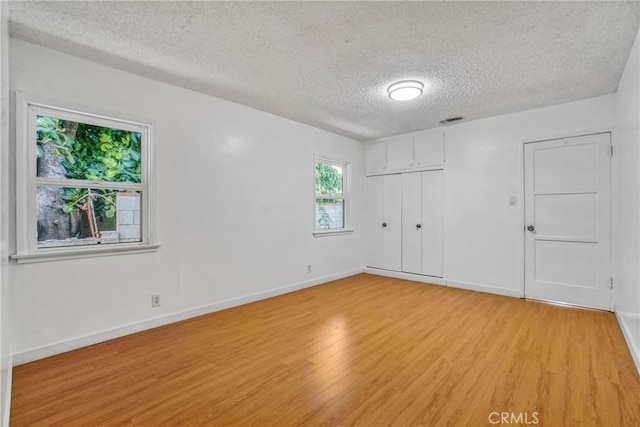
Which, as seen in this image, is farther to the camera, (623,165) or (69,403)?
(623,165)

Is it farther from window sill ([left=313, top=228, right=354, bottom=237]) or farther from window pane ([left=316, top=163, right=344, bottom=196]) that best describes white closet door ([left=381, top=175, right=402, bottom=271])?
window pane ([left=316, top=163, right=344, bottom=196])

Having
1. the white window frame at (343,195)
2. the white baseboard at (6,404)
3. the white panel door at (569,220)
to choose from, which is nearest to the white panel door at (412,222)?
the white window frame at (343,195)

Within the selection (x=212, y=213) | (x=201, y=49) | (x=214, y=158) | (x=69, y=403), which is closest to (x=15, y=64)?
(x=201, y=49)

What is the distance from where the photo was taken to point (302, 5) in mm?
1912

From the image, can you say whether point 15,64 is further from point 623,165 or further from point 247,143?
point 623,165

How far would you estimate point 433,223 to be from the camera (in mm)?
4840

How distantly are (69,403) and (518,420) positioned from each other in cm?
273

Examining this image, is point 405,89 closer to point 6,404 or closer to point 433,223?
point 433,223

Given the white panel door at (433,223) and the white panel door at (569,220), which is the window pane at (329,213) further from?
the white panel door at (569,220)

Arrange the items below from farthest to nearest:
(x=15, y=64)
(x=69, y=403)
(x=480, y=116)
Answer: (x=480, y=116) < (x=15, y=64) < (x=69, y=403)

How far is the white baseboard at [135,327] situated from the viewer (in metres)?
2.36

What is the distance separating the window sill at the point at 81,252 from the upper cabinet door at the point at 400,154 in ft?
13.0

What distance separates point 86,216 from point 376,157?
4.43m

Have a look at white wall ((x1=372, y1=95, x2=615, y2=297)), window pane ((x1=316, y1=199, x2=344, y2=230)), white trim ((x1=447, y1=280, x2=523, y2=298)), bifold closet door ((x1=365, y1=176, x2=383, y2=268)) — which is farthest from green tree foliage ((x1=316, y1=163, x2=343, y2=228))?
white trim ((x1=447, y1=280, x2=523, y2=298))
